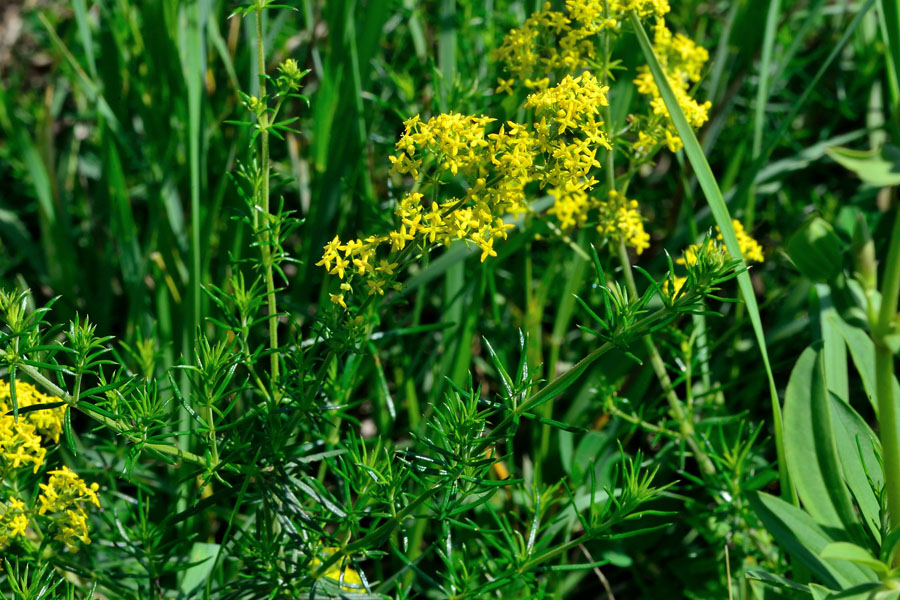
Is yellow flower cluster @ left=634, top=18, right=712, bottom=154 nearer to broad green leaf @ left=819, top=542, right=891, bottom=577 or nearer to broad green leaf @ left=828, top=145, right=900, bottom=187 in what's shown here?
broad green leaf @ left=828, top=145, right=900, bottom=187

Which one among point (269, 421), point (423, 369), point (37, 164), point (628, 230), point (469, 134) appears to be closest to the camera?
point (469, 134)

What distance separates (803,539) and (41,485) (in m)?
1.44

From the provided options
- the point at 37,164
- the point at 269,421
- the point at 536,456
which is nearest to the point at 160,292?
the point at 37,164

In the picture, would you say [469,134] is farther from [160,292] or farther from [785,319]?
[785,319]

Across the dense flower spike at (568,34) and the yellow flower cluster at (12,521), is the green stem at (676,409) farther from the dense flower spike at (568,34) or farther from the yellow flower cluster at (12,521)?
the yellow flower cluster at (12,521)

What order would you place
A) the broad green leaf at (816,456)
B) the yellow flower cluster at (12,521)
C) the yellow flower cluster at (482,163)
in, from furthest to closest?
the broad green leaf at (816,456) < the yellow flower cluster at (12,521) < the yellow flower cluster at (482,163)

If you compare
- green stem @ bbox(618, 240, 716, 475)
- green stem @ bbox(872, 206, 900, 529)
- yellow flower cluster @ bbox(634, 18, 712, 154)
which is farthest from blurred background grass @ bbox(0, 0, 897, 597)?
green stem @ bbox(872, 206, 900, 529)

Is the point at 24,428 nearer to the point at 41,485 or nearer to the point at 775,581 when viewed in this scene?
the point at 41,485

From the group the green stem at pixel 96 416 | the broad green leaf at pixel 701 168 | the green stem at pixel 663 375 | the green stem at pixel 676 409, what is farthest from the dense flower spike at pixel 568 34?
the green stem at pixel 96 416

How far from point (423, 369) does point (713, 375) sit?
82 cm

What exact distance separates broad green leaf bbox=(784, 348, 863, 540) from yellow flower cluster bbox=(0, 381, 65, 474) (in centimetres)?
148

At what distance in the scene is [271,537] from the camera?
5.55 feet

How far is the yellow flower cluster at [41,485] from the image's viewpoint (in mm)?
1477

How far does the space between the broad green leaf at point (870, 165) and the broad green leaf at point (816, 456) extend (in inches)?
26.4
